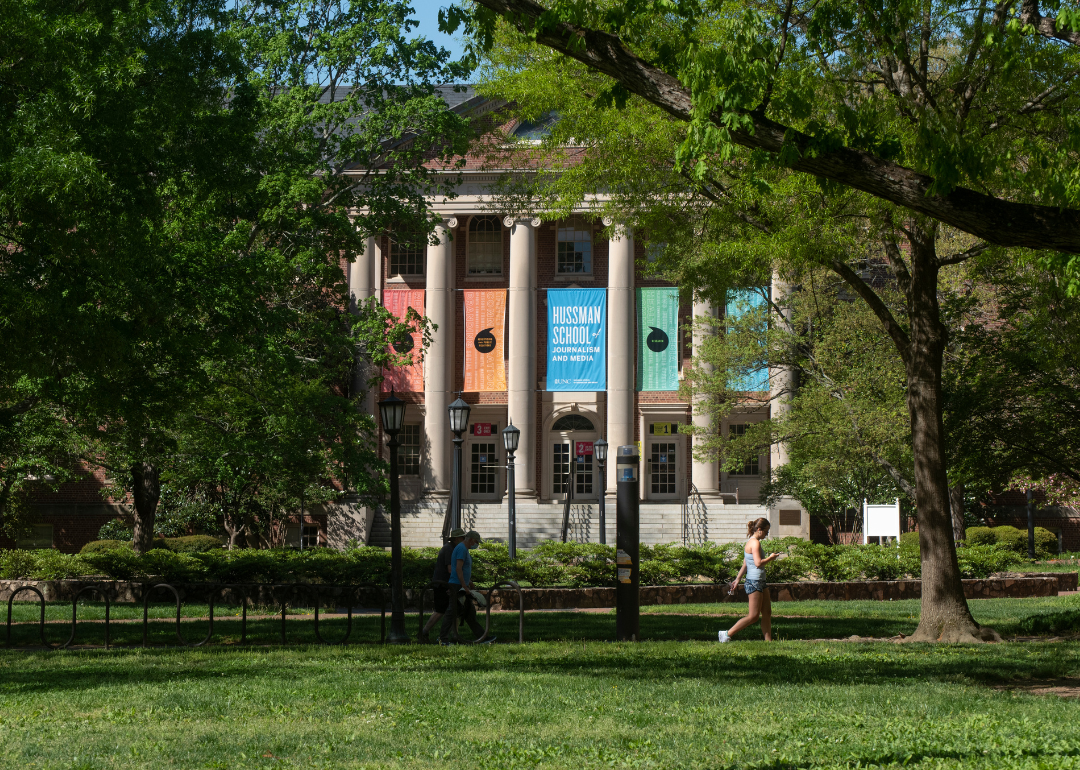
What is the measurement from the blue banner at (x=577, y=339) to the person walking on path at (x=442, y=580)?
2418 centimetres

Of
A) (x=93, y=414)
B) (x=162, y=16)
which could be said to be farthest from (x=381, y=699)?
(x=162, y=16)

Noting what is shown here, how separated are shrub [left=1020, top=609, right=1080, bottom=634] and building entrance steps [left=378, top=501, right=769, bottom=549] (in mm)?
21746

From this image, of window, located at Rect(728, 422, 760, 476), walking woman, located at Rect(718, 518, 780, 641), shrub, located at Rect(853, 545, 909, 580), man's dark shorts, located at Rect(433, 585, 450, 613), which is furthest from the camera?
window, located at Rect(728, 422, 760, 476)

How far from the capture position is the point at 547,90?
14367 mm

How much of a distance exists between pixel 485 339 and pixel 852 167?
3313 cm

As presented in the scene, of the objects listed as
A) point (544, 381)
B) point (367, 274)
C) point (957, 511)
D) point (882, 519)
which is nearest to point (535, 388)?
point (544, 381)

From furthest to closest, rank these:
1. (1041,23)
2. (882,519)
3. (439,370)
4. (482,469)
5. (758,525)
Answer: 1. (482,469)
2. (439,370)
3. (882,519)
4. (758,525)
5. (1041,23)

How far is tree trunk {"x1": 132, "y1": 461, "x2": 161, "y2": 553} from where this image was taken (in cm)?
2644

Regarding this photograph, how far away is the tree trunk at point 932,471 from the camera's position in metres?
13.8

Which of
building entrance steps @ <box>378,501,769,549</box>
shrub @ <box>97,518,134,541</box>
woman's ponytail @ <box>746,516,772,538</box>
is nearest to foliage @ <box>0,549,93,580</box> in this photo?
woman's ponytail @ <box>746,516,772,538</box>

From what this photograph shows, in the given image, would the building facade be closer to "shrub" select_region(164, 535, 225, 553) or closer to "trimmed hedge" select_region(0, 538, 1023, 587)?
"shrub" select_region(164, 535, 225, 553)

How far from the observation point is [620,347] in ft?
134

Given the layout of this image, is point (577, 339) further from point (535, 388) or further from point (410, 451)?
point (410, 451)

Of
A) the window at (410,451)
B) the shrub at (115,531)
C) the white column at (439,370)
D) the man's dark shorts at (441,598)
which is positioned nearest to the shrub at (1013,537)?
the white column at (439,370)
